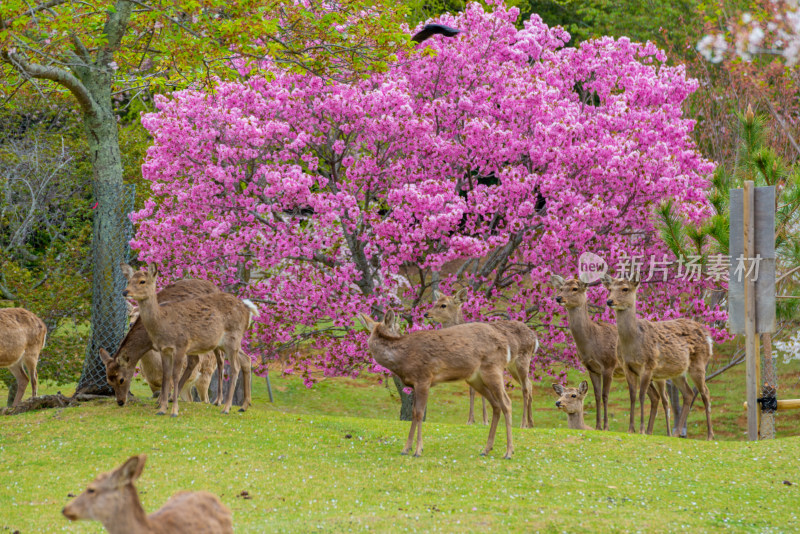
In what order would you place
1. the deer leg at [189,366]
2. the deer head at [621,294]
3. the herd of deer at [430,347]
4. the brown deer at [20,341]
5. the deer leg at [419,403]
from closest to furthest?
the deer leg at [419,403] → the herd of deer at [430,347] → the brown deer at [20,341] → the deer leg at [189,366] → the deer head at [621,294]

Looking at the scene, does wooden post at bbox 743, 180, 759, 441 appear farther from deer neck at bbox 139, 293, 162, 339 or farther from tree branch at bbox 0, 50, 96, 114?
tree branch at bbox 0, 50, 96, 114

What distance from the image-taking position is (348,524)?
7.75 metres

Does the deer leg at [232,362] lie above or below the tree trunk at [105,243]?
below

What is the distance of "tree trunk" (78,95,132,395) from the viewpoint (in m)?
14.7

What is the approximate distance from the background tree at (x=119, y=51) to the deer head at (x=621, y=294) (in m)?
5.58

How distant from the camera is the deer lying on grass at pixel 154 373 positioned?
1320 cm

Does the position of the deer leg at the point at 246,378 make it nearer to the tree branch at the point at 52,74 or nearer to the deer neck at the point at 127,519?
the tree branch at the point at 52,74

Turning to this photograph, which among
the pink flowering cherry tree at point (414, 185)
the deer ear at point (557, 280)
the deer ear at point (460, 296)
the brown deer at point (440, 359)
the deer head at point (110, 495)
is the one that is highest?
the pink flowering cherry tree at point (414, 185)

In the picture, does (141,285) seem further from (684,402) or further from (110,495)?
(684,402)

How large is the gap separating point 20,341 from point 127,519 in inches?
407

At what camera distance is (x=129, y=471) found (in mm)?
5141

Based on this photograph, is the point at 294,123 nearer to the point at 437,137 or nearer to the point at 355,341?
the point at 437,137

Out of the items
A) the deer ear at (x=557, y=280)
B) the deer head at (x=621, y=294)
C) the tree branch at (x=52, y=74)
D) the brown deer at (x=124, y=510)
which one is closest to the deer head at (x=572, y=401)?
the deer head at (x=621, y=294)

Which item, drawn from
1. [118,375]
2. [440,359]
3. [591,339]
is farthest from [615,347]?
[118,375]
